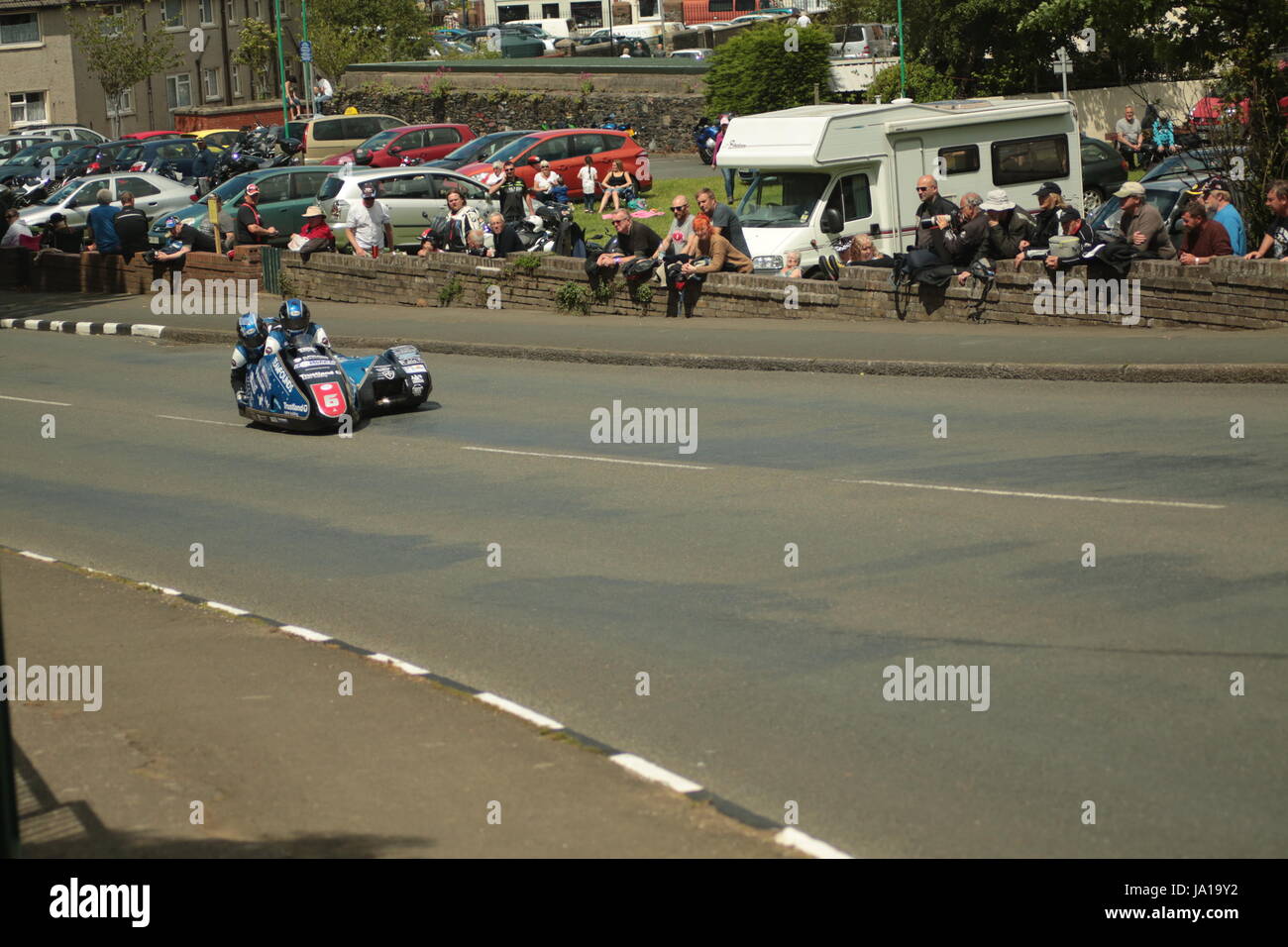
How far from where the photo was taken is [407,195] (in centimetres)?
3294

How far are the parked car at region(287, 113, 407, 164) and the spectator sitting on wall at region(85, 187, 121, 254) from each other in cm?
1772

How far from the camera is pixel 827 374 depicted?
1811cm

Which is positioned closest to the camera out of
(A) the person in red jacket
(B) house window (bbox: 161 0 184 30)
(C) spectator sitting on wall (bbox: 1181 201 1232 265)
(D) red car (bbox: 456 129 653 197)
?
(C) spectator sitting on wall (bbox: 1181 201 1232 265)

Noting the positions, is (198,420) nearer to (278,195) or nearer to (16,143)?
(278,195)

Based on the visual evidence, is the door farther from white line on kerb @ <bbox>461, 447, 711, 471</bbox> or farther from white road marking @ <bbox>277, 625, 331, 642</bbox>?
white road marking @ <bbox>277, 625, 331, 642</bbox>

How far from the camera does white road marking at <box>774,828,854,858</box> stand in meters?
5.79

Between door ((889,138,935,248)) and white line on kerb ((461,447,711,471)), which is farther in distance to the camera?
door ((889,138,935,248))

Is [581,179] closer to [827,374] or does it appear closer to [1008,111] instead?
[1008,111]

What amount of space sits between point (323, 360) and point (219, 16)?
72.4 m

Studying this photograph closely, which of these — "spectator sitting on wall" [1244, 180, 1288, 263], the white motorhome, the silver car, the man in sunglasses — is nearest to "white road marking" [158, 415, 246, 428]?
the white motorhome

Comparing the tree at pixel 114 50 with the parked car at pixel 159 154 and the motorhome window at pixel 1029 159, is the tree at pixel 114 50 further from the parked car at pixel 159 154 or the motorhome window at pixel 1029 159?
the motorhome window at pixel 1029 159

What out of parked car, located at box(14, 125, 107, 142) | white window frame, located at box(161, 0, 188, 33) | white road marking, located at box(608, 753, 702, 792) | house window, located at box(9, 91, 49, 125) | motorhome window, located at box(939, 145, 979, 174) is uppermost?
white window frame, located at box(161, 0, 188, 33)

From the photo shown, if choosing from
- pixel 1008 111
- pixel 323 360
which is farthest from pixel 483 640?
pixel 1008 111

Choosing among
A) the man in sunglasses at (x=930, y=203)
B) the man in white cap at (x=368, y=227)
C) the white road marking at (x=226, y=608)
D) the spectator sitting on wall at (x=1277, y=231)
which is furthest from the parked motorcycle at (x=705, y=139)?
the white road marking at (x=226, y=608)
